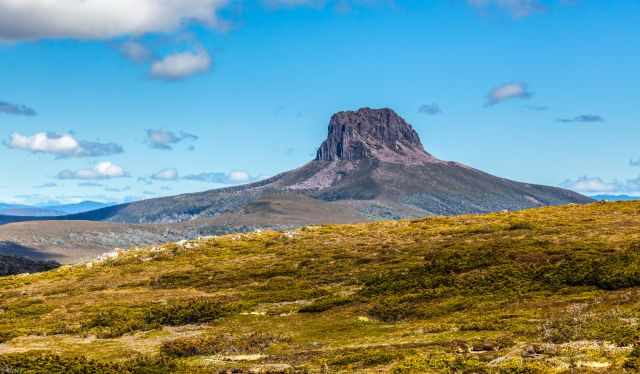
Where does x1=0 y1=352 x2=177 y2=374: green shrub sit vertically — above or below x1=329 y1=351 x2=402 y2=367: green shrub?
below

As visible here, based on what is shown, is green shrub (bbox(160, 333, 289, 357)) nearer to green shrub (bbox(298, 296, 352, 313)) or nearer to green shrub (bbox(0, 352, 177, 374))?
green shrub (bbox(0, 352, 177, 374))

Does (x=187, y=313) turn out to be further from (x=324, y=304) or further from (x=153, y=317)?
(x=324, y=304)

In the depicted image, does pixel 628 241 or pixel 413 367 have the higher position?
pixel 628 241

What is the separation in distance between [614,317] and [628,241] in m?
25.8

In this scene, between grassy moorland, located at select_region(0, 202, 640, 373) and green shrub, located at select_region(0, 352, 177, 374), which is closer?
grassy moorland, located at select_region(0, 202, 640, 373)

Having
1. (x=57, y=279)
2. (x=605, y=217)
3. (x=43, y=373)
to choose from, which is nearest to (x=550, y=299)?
(x=43, y=373)

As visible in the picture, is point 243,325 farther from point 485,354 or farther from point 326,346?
point 485,354

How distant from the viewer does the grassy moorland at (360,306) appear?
87.8 ft

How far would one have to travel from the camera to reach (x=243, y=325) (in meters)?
41.3

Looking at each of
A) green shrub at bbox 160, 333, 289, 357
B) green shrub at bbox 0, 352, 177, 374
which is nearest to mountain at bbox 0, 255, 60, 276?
green shrub at bbox 160, 333, 289, 357

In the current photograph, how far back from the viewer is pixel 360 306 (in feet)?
139

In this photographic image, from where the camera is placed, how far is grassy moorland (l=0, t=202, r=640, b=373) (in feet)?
87.8

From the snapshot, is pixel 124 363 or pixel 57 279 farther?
pixel 57 279

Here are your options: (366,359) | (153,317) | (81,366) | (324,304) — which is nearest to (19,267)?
(153,317)
